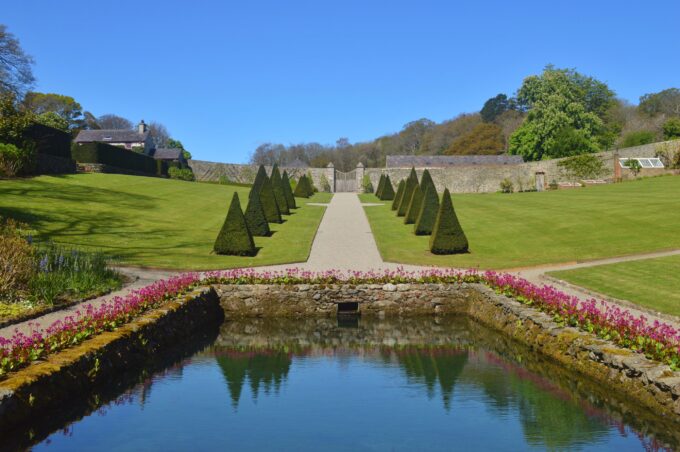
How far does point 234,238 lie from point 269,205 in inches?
449

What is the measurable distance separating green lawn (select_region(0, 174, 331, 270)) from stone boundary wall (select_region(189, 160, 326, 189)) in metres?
28.3

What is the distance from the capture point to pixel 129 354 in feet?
37.4

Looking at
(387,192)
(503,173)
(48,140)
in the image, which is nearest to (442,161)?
(503,173)

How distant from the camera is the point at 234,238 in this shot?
24.9 metres

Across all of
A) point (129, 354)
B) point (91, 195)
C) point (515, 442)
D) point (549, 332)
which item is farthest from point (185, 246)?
point (515, 442)

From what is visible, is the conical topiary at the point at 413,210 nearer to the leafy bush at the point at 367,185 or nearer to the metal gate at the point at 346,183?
the leafy bush at the point at 367,185

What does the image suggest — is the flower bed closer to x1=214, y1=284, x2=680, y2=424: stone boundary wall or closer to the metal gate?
x1=214, y1=284, x2=680, y2=424: stone boundary wall

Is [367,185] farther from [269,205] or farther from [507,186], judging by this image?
[269,205]

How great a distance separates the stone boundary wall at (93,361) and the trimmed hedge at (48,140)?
93.0ft

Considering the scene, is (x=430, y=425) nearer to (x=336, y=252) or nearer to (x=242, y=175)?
(x=336, y=252)

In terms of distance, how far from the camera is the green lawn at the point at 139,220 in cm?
2378

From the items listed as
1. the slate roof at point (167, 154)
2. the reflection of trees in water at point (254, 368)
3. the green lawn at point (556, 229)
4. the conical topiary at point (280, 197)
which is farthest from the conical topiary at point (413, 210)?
the slate roof at point (167, 154)

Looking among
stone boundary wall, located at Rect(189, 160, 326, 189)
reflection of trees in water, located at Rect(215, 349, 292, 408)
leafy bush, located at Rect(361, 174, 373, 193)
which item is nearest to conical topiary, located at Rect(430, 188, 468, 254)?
reflection of trees in water, located at Rect(215, 349, 292, 408)

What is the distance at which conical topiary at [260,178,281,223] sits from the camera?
3591 cm
